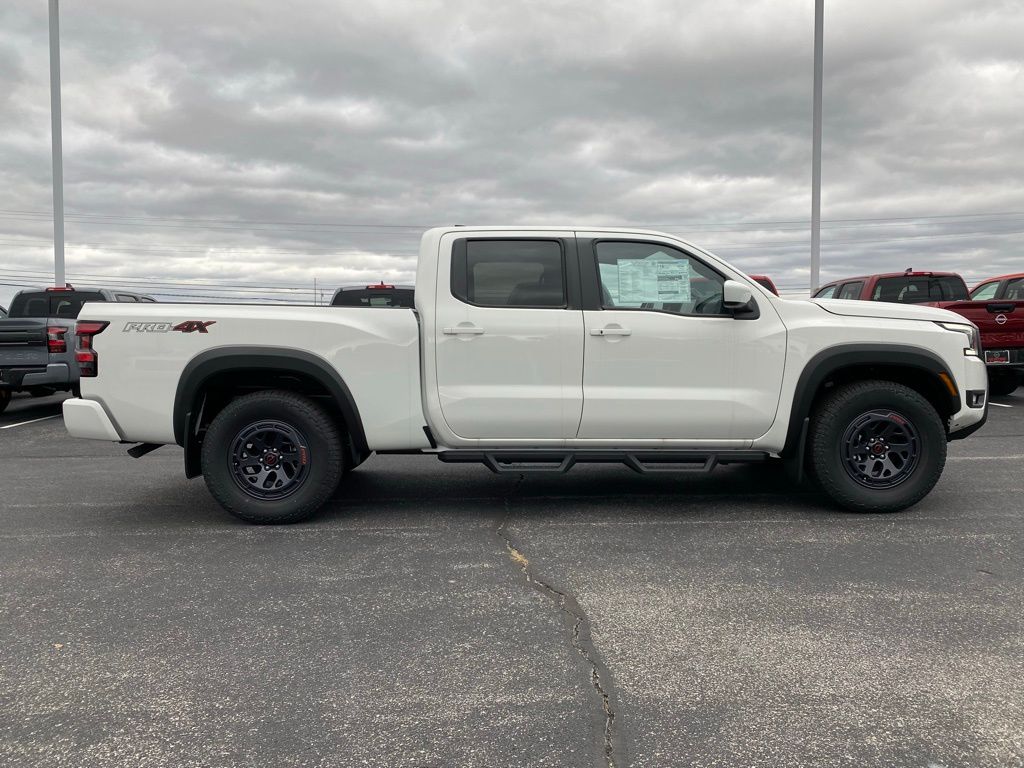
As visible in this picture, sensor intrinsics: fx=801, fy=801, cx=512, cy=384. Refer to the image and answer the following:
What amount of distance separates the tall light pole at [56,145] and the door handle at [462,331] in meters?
16.2

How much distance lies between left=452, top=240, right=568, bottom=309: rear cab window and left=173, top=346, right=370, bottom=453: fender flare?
39.2 inches

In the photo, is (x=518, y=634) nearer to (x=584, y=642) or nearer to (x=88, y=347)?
(x=584, y=642)

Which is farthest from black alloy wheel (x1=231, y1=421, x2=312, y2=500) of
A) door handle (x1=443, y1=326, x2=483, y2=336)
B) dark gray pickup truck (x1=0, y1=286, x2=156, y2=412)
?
dark gray pickup truck (x1=0, y1=286, x2=156, y2=412)

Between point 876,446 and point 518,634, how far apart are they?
3.25 metres

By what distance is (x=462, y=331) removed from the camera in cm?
524

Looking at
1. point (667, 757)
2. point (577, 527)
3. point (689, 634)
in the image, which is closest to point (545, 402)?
point (577, 527)

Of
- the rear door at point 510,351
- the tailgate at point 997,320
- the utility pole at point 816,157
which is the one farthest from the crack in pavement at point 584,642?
the utility pole at point 816,157

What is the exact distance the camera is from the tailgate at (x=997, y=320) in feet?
35.9

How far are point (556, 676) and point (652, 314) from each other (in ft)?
9.44

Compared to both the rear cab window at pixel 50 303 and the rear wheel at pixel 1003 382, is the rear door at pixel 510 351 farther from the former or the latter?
the rear cab window at pixel 50 303

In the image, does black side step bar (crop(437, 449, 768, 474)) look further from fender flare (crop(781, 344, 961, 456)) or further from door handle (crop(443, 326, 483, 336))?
door handle (crop(443, 326, 483, 336))

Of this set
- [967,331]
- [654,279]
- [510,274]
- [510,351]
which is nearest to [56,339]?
[510,274]

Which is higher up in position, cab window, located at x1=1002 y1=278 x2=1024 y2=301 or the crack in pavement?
Result: cab window, located at x1=1002 y1=278 x2=1024 y2=301

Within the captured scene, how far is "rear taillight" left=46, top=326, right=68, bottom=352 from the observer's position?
10.7 metres
